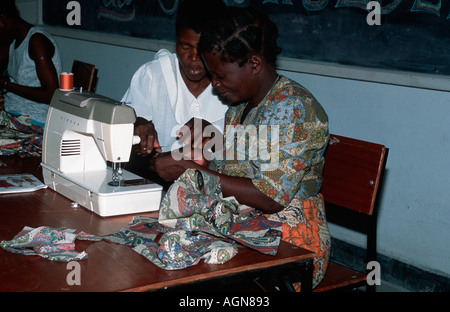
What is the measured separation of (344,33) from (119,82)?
8.37 feet

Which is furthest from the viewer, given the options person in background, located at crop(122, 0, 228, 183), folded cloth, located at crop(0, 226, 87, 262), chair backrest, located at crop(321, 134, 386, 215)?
person in background, located at crop(122, 0, 228, 183)

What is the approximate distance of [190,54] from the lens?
2398mm

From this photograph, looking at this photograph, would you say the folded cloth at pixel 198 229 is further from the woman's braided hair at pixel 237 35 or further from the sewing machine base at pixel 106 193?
the woman's braided hair at pixel 237 35

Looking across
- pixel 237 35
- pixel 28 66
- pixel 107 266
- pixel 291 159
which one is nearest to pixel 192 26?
pixel 237 35

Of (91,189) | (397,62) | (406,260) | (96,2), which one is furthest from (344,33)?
(96,2)

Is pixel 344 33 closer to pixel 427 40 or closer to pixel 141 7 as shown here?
pixel 427 40

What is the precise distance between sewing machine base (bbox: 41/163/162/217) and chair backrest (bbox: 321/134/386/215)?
0.70 m

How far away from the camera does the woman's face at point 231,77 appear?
1.91 m

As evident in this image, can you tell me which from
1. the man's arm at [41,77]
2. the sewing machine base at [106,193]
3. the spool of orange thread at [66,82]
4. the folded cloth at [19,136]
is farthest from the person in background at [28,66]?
the sewing machine base at [106,193]

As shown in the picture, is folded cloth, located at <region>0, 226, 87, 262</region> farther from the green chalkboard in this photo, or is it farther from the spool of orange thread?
the green chalkboard

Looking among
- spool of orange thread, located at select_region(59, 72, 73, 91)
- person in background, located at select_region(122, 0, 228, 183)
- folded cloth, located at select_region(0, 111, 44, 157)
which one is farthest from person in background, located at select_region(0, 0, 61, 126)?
spool of orange thread, located at select_region(59, 72, 73, 91)

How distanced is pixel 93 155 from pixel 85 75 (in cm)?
145

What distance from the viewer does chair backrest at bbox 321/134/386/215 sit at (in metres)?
2.01
